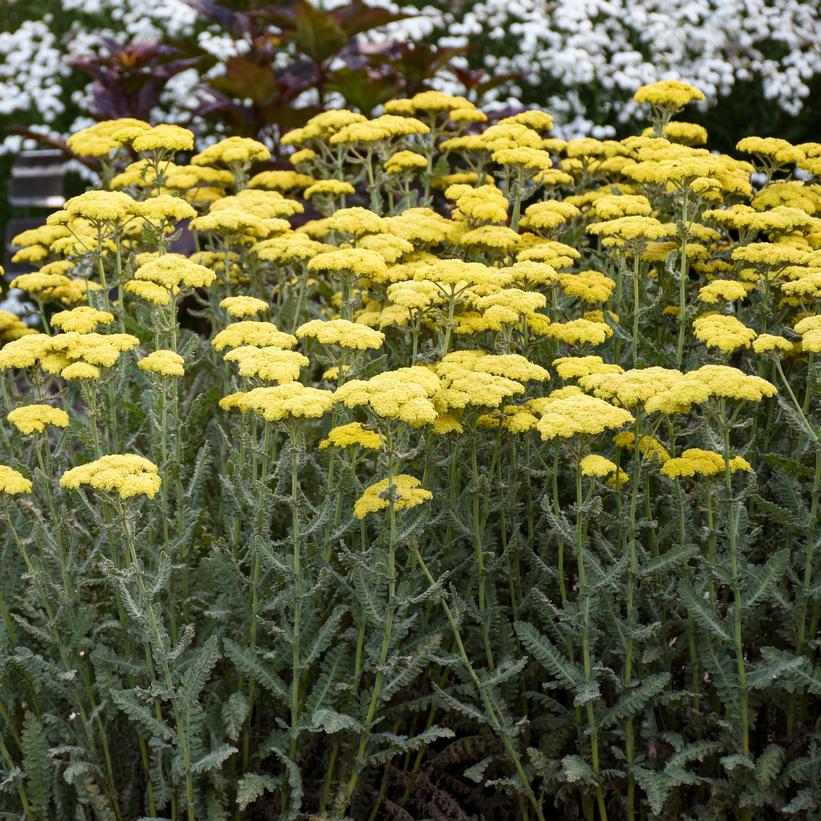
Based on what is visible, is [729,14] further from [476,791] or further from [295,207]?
[476,791]

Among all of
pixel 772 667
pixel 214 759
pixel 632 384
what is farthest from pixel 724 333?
pixel 214 759

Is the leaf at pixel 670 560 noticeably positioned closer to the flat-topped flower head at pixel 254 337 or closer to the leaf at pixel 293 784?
the leaf at pixel 293 784

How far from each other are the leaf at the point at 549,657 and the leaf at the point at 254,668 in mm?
656

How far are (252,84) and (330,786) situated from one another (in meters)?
4.20

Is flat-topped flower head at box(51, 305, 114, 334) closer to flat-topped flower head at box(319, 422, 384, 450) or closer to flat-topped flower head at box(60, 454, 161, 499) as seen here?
flat-topped flower head at box(60, 454, 161, 499)

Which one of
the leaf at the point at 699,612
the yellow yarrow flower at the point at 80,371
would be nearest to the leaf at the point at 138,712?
the yellow yarrow flower at the point at 80,371

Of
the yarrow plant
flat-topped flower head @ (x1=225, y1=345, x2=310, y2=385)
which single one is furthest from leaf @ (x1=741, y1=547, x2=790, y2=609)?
flat-topped flower head @ (x1=225, y1=345, x2=310, y2=385)

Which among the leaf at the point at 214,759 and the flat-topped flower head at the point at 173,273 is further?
the flat-topped flower head at the point at 173,273

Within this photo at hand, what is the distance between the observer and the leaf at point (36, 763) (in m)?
3.14

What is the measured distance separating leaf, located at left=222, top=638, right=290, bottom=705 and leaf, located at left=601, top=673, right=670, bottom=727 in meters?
0.86

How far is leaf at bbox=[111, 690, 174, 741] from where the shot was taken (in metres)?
2.99

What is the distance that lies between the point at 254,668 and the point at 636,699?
1.01 metres

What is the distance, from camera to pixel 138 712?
3.02 metres

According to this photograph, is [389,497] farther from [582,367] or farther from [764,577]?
[764,577]
